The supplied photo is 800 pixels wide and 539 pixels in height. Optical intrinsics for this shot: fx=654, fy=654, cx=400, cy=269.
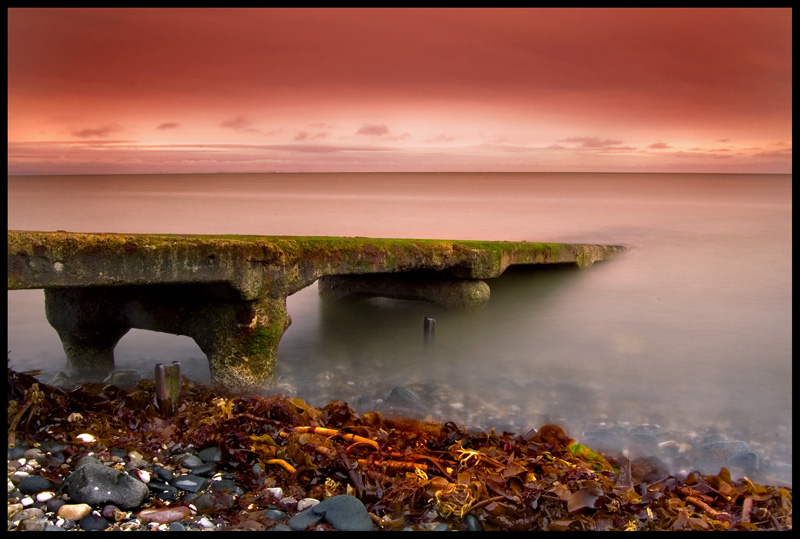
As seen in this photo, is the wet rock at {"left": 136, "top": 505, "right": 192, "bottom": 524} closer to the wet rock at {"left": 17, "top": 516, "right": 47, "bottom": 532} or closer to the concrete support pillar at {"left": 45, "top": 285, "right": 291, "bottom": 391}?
the wet rock at {"left": 17, "top": 516, "right": 47, "bottom": 532}

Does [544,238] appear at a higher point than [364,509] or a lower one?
higher

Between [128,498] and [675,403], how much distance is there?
4994 mm

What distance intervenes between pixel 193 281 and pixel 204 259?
178mm

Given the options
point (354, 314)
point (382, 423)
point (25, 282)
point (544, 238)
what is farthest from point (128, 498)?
point (544, 238)

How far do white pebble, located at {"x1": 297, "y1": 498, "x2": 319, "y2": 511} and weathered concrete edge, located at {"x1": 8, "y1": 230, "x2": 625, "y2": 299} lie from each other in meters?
1.94

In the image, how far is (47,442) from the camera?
4078 millimetres

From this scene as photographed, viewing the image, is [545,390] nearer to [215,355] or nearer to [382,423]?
[382,423]

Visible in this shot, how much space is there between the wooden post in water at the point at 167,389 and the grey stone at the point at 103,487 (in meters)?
1.32

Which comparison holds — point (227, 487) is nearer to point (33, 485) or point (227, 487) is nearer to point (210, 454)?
point (210, 454)

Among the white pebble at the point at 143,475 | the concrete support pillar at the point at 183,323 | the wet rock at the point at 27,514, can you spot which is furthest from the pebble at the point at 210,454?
the concrete support pillar at the point at 183,323

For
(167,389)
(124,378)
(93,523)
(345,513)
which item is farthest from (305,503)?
(124,378)

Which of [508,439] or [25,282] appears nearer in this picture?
[25,282]

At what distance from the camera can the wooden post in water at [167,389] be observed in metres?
4.75

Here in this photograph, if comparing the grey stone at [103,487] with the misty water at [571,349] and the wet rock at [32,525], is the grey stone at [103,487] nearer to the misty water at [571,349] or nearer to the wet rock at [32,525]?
the wet rock at [32,525]
